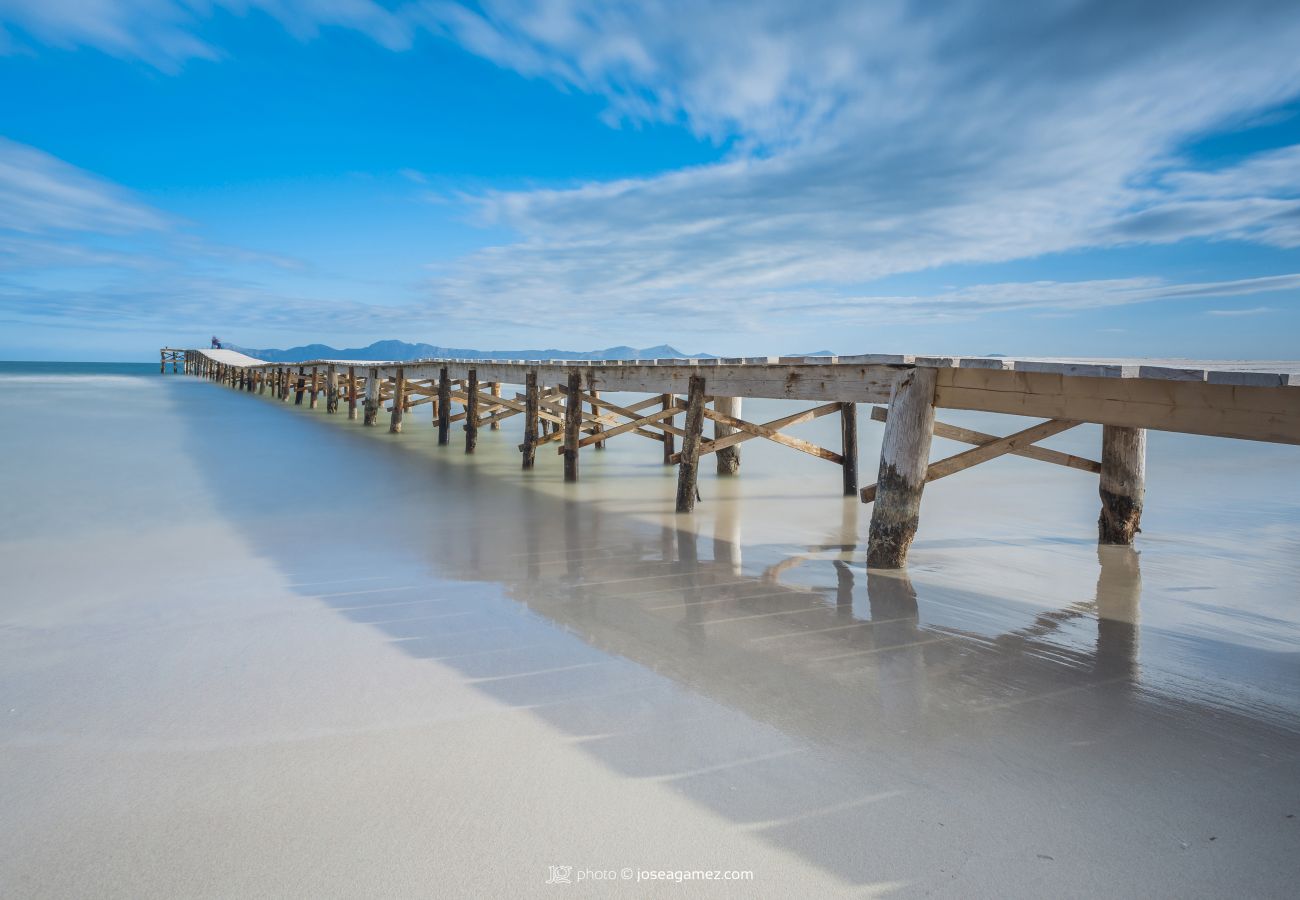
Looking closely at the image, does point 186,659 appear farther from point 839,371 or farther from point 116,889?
point 839,371

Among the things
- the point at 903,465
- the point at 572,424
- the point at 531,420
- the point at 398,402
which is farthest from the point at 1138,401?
the point at 398,402

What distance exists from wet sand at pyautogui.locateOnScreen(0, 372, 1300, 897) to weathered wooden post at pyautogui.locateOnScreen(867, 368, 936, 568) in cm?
28

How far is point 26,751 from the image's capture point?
2.75 meters

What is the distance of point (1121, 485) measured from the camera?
6172 mm

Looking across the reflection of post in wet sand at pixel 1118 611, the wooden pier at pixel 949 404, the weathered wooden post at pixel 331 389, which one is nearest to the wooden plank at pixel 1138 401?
the wooden pier at pixel 949 404

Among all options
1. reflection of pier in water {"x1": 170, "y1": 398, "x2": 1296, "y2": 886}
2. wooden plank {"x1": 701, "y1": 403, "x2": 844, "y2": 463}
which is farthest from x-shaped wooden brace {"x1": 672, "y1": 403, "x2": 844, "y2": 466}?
reflection of pier in water {"x1": 170, "y1": 398, "x2": 1296, "y2": 886}

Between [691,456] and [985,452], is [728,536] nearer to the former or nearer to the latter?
[691,456]

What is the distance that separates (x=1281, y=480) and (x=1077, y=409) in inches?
299

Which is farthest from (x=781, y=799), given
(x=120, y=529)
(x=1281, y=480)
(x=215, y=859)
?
(x=1281, y=480)

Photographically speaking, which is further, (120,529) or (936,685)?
(120,529)

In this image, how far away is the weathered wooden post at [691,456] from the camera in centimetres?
778

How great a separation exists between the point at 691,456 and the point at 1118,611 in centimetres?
419

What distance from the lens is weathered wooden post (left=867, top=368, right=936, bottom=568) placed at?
17.6 ft

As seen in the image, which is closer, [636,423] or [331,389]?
[636,423]
